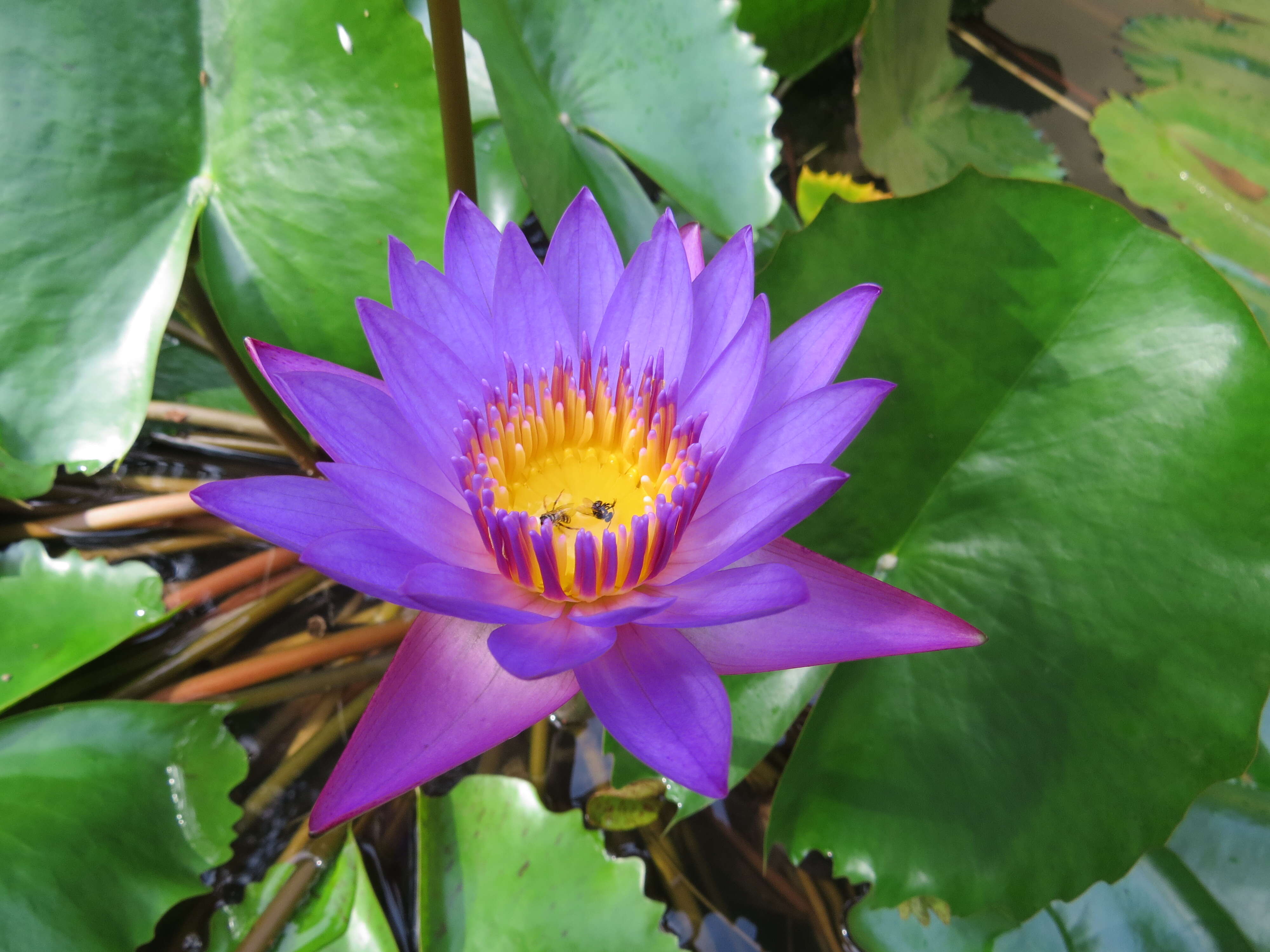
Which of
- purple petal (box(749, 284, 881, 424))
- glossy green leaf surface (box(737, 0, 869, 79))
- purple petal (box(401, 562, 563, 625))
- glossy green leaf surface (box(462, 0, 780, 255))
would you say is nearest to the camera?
purple petal (box(401, 562, 563, 625))

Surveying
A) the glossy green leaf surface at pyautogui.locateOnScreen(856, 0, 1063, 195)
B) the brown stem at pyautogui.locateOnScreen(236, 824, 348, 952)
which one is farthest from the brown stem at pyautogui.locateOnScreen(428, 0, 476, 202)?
the glossy green leaf surface at pyautogui.locateOnScreen(856, 0, 1063, 195)

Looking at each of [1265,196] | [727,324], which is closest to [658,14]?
[727,324]

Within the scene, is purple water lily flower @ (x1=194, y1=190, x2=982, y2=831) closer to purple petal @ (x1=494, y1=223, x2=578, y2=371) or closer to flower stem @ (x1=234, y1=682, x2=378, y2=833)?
purple petal @ (x1=494, y1=223, x2=578, y2=371)

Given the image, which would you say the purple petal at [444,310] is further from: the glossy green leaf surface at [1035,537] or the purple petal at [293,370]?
the glossy green leaf surface at [1035,537]

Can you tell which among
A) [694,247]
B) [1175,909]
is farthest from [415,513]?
[1175,909]

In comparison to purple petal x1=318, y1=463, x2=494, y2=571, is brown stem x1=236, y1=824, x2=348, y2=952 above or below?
below

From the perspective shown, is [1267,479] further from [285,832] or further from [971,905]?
[285,832]
